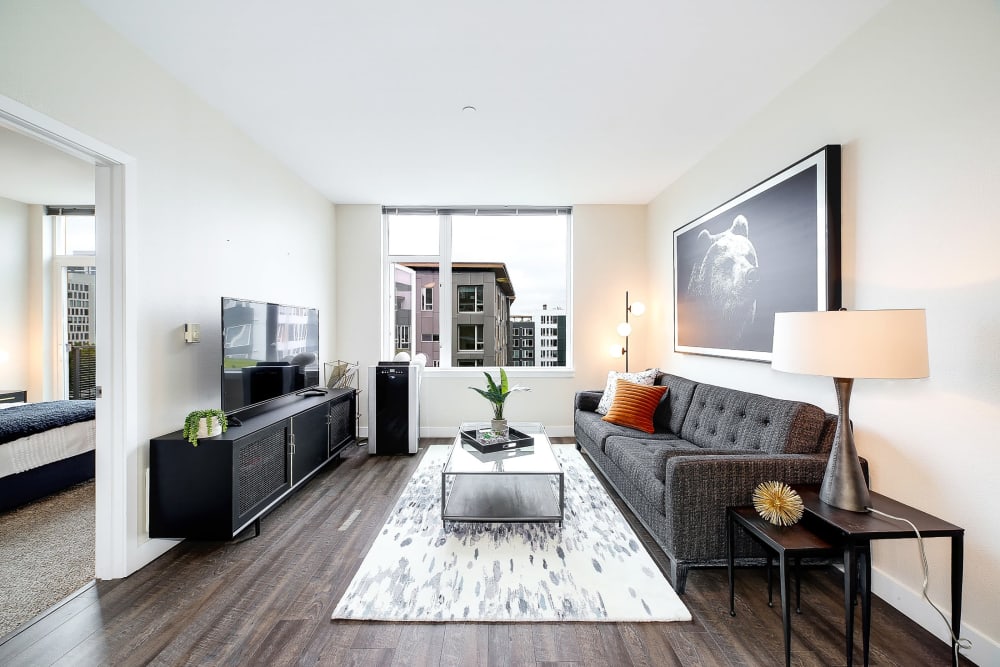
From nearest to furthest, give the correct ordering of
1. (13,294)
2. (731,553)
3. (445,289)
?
1. (731,553)
2. (13,294)
3. (445,289)

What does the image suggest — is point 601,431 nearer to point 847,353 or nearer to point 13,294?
point 847,353

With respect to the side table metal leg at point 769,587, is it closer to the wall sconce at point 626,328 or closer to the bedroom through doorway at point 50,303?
the wall sconce at point 626,328

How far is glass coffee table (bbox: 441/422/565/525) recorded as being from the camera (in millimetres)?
2442

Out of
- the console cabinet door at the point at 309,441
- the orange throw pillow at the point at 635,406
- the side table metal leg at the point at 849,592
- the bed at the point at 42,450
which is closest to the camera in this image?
the side table metal leg at the point at 849,592

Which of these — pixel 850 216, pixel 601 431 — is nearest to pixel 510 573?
pixel 601 431

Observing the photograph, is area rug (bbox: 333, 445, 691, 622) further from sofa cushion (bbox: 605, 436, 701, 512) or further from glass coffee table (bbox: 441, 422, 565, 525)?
sofa cushion (bbox: 605, 436, 701, 512)

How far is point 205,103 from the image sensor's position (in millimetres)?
2605

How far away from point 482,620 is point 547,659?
1.06 feet

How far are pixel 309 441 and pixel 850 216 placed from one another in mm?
3724

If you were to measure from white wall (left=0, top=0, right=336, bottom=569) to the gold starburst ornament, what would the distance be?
9.80 feet

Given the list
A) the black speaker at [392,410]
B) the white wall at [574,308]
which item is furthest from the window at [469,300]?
the black speaker at [392,410]

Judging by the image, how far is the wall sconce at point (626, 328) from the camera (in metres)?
4.38

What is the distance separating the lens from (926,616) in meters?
1.67

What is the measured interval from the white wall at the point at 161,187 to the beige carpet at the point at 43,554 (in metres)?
0.30
